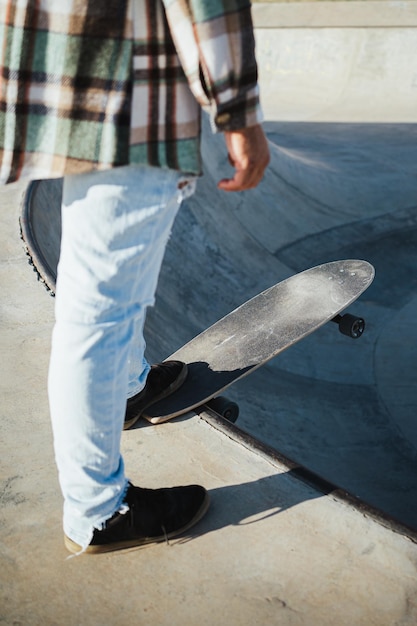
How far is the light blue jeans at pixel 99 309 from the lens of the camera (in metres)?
1.40

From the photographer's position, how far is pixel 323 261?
235 inches

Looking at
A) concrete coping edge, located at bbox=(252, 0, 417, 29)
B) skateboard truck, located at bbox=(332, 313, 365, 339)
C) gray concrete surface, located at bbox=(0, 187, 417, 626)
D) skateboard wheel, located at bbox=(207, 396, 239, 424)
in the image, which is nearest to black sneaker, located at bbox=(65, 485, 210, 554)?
gray concrete surface, located at bbox=(0, 187, 417, 626)

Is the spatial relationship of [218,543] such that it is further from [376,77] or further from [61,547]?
[376,77]

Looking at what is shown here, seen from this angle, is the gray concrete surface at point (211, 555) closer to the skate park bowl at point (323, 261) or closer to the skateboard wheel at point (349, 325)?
the skate park bowl at point (323, 261)

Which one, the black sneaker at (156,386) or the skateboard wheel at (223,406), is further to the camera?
the skateboard wheel at (223,406)

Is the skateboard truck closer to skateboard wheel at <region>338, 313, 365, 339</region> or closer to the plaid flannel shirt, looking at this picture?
skateboard wheel at <region>338, 313, 365, 339</region>

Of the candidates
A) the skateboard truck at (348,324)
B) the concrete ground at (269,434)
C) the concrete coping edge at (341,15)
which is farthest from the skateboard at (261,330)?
the concrete coping edge at (341,15)

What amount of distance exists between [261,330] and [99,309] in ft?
4.16

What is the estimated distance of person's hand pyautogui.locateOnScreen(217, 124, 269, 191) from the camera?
4.64ft

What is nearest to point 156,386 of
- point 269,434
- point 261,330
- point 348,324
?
point 261,330

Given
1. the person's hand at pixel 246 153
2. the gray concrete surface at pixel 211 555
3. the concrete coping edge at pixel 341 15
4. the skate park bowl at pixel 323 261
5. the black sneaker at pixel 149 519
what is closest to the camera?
the person's hand at pixel 246 153

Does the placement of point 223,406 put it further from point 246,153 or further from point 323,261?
point 323,261

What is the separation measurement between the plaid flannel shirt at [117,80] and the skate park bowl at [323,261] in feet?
4.03

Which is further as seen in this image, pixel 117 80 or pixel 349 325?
pixel 349 325
